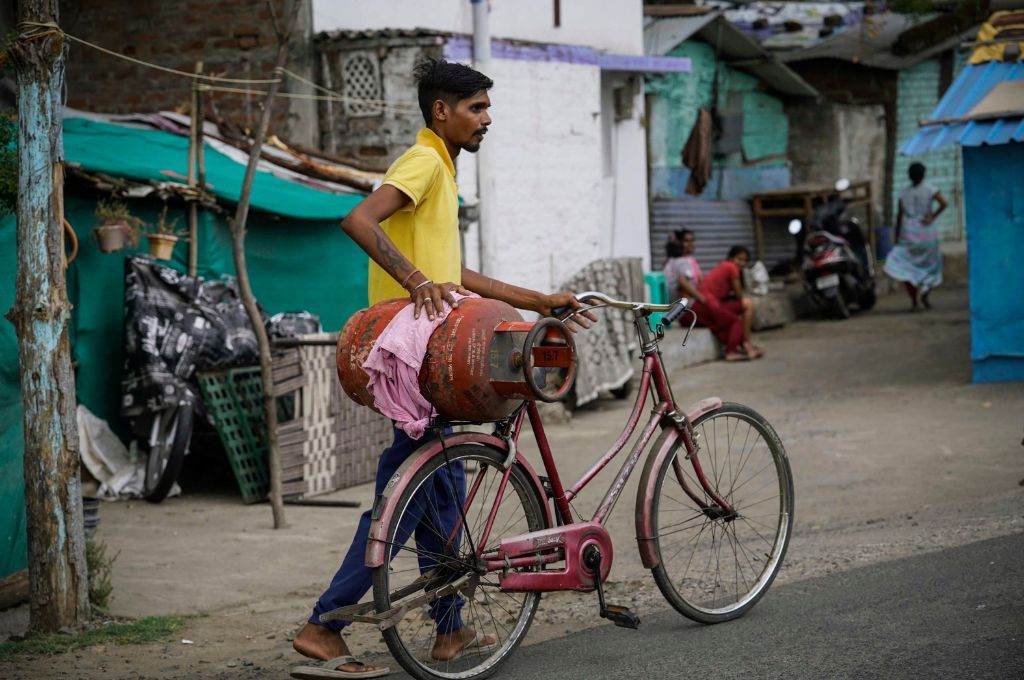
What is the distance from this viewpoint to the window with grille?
37.1 feet

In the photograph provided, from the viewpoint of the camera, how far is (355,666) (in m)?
4.23

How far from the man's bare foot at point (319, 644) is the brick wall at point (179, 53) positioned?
7.66m

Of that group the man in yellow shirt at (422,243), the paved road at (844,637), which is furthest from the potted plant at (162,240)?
the paved road at (844,637)

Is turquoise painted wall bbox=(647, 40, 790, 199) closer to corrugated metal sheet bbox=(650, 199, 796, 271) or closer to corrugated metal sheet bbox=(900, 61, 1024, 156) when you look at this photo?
corrugated metal sheet bbox=(650, 199, 796, 271)

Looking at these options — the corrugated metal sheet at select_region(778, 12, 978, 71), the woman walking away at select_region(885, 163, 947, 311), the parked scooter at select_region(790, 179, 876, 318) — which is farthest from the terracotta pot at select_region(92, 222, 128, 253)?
the corrugated metal sheet at select_region(778, 12, 978, 71)

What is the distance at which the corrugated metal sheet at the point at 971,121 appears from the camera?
32.4 feet

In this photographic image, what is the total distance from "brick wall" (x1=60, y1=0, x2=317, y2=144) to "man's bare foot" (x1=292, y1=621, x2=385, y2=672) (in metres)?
7.66

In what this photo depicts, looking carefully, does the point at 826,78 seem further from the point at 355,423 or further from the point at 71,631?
the point at 71,631

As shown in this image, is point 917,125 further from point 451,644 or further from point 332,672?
point 332,672

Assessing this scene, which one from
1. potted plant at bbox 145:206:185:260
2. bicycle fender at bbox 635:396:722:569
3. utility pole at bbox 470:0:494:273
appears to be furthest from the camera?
utility pole at bbox 470:0:494:273

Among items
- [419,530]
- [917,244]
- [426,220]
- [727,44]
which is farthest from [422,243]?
[727,44]

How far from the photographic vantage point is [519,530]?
457 centimetres

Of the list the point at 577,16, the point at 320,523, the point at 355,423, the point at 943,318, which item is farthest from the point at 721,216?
the point at 320,523

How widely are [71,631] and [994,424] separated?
6.72m
